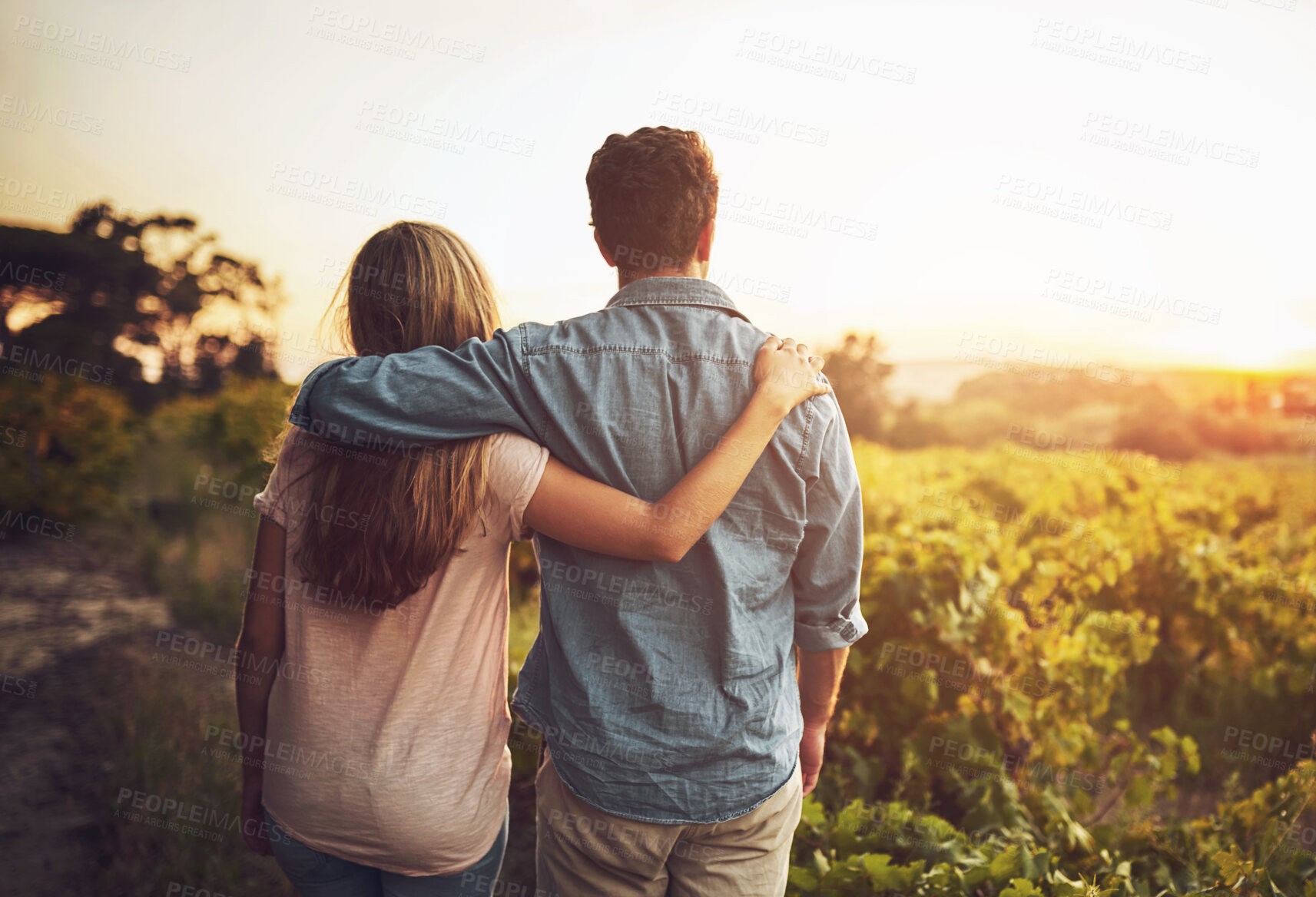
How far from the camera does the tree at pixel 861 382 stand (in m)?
6.34

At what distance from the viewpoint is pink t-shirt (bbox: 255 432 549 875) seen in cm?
146

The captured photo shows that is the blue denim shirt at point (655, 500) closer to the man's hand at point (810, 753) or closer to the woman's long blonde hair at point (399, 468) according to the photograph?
the woman's long blonde hair at point (399, 468)

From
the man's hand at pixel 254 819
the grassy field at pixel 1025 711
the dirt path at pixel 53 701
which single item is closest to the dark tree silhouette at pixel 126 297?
the dirt path at pixel 53 701

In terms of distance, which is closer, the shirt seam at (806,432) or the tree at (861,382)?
the shirt seam at (806,432)

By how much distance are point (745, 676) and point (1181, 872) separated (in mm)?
1992

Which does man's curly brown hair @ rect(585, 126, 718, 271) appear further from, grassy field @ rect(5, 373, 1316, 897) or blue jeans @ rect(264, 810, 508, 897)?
grassy field @ rect(5, 373, 1316, 897)

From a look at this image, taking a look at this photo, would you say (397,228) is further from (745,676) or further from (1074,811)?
(1074,811)

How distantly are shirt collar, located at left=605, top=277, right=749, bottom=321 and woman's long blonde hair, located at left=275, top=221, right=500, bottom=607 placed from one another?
356 mm

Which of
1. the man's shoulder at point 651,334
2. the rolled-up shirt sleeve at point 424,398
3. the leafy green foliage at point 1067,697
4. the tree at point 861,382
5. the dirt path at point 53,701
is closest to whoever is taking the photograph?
the rolled-up shirt sleeve at point 424,398

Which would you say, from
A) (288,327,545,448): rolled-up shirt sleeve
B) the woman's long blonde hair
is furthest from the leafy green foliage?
(288,327,545,448): rolled-up shirt sleeve

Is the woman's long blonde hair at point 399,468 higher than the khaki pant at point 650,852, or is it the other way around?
the woman's long blonde hair at point 399,468

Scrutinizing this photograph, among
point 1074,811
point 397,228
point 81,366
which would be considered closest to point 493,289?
point 397,228

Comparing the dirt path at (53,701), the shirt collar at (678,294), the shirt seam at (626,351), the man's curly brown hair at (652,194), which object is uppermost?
the man's curly brown hair at (652,194)

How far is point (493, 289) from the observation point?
5.37ft
